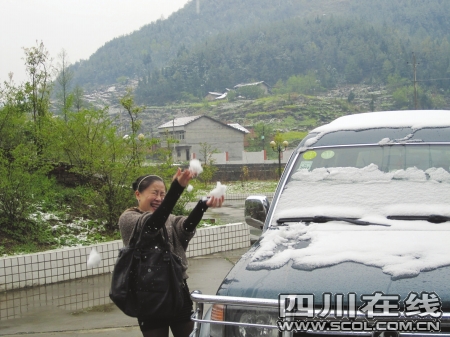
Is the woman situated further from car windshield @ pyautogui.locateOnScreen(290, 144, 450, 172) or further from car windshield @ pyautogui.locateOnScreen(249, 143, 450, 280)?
car windshield @ pyautogui.locateOnScreen(290, 144, 450, 172)

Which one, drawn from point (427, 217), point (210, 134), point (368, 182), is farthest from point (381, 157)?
point (210, 134)

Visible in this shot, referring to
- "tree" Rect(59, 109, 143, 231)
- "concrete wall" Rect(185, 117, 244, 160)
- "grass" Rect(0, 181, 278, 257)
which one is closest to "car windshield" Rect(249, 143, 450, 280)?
"grass" Rect(0, 181, 278, 257)

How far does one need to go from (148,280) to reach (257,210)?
105cm

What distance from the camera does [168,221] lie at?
4.01 m

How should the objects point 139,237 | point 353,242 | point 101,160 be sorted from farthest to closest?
1. point 101,160
2. point 139,237
3. point 353,242

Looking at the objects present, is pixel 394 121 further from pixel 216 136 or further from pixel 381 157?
pixel 216 136

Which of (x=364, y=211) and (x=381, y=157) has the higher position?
(x=381, y=157)

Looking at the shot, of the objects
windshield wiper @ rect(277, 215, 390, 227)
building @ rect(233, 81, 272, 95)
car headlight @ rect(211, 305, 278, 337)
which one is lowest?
car headlight @ rect(211, 305, 278, 337)

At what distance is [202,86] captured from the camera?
161m

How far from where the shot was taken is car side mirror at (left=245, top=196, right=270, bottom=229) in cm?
433

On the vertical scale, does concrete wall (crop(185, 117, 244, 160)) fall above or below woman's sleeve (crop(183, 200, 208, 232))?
above

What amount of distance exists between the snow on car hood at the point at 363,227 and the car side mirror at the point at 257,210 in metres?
0.17

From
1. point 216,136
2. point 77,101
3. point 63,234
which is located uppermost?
point 77,101

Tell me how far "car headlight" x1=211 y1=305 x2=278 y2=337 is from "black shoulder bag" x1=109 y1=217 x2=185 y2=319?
62 centimetres
